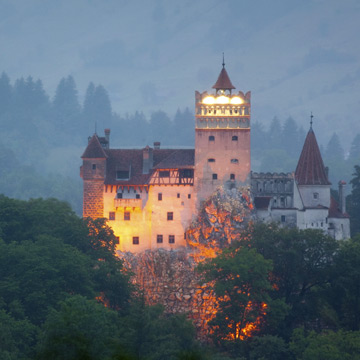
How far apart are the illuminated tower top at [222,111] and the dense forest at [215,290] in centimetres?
858

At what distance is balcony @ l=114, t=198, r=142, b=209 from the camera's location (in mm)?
95000

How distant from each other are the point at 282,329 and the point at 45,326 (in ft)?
72.8

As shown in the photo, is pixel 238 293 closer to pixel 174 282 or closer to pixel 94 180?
pixel 174 282

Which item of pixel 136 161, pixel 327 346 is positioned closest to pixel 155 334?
pixel 327 346

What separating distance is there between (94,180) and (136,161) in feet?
12.4

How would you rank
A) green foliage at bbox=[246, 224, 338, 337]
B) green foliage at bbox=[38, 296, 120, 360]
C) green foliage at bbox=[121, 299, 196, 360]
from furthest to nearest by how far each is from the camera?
green foliage at bbox=[246, 224, 338, 337], green foliage at bbox=[121, 299, 196, 360], green foliage at bbox=[38, 296, 120, 360]

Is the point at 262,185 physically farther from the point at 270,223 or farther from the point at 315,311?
the point at 315,311

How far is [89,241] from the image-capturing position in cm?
9088

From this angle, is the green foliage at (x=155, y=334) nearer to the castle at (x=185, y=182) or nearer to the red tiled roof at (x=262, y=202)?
the castle at (x=185, y=182)

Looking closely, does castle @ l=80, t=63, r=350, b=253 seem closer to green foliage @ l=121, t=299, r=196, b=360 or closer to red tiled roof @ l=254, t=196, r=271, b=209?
red tiled roof @ l=254, t=196, r=271, b=209

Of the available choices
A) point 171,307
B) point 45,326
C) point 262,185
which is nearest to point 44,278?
point 45,326

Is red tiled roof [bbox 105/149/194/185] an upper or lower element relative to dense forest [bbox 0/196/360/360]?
upper

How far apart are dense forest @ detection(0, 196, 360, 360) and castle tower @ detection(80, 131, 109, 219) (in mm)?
2132

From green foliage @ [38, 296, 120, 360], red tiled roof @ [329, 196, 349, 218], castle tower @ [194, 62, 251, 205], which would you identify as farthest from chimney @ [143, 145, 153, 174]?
green foliage @ [38, 296, 120, 360]
